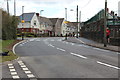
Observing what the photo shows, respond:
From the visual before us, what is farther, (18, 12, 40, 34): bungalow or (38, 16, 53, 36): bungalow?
(38, 16, 53, 36): bungalow

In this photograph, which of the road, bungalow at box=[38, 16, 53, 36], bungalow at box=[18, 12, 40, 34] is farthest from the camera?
bungalow at box=[38, 16, 53, 36]

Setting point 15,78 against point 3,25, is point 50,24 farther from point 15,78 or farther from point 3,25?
point 15,78

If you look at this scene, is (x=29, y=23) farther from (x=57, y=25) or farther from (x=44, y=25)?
(x=57, y=25)

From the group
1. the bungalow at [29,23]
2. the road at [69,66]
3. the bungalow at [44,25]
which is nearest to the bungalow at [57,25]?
the bungalow at [44,25]

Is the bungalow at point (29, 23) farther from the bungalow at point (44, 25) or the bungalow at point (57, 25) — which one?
the bungalow at point (57, 25)

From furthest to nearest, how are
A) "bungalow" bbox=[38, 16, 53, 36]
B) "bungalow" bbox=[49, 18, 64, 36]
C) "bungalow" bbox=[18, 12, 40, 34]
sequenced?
"bungalow" bbox=[49, 18, 64, 36]
"bungalow" bbox=[38, 16, 53, 36]
"bungalow" bbox=[18, 12, 40, 34]

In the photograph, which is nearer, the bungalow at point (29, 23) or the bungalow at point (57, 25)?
the bungalow at point (29, 23)

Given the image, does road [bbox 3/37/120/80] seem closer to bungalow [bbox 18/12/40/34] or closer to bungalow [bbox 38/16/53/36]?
bungalow [bbox 18/12/40/34]

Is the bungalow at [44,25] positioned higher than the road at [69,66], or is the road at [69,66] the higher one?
the bungalow at [44,25]

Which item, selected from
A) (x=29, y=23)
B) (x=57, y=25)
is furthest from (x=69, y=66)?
(x=57, y=25)

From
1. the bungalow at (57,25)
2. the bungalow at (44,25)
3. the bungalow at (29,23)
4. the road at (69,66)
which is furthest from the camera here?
the bungalow at (57,25)

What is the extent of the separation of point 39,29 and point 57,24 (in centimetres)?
1900

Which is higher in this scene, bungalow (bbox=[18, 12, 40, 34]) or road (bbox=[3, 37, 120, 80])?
bungalow (bbox=[18, 12, 40, 34])

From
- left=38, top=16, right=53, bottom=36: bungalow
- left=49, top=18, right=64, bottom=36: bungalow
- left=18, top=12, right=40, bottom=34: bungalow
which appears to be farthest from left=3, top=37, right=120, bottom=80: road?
left=49, top=18, right=64, bottom=36: bungalow
